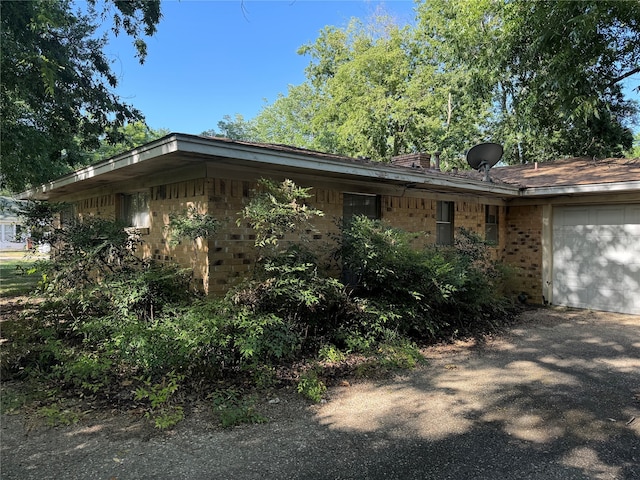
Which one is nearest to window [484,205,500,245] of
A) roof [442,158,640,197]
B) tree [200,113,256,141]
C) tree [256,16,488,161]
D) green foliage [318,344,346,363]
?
roof [442,158,640,197]

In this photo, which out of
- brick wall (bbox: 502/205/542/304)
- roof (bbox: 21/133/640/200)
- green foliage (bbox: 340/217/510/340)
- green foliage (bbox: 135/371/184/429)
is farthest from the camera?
brick wall (bbox: 502/205/542/304)

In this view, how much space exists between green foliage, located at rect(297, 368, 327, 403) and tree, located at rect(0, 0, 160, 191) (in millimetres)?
6318

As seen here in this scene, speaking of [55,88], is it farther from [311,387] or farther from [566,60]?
[566,60]

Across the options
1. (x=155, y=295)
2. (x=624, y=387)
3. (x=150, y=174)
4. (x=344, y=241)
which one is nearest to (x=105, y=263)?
(x=155, y=295)

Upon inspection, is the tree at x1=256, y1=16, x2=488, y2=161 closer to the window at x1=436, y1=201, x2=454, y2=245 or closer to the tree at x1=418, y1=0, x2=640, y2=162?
the tree at x1=418, y1=0, x2=640, y2=162

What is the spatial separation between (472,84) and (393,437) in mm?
11064

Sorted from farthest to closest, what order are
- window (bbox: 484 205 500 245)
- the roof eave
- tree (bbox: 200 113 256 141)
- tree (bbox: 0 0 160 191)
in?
1. tree (bbox: 200 113 256 141)
2. window (bbox: 484 205 500 245)
3. tree (bbox: 0 0 160 191)
4. the roof eave

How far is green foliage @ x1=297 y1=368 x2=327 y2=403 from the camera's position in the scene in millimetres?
4094

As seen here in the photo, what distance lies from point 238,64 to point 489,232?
24.6 feet

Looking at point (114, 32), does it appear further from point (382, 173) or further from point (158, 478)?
point (158, 478)

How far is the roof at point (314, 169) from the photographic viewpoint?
4984 mm

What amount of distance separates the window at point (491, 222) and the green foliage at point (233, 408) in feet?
26.2

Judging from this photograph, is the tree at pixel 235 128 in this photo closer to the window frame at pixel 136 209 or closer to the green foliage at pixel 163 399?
the window frame at pixel 136 209

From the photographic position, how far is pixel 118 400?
13.3ft
